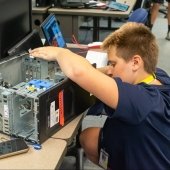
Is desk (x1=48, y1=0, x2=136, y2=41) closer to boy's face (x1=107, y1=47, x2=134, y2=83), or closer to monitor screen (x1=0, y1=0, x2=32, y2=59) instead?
monitor screen (x1=0, y1=0, x2=32, y2=59)

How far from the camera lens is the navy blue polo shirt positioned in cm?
120

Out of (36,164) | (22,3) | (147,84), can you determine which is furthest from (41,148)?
(22,3)

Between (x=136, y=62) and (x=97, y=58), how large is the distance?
0.67 m

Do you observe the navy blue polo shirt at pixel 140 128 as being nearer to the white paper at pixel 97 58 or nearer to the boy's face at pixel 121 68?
the boy's face at pixel 121 68

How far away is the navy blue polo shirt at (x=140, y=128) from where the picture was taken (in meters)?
1.20

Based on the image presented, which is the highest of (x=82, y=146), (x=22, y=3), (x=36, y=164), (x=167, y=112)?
(x=22, y=3)

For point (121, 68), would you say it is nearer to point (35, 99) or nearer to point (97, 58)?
point (35, 99)

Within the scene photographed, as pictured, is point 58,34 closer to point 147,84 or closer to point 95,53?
point 95,53

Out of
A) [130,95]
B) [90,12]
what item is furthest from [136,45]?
[90,12]

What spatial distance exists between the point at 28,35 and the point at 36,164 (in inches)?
35.3

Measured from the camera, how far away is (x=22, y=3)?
1.84 metres

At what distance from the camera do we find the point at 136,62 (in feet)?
4.60

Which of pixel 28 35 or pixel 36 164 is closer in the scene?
pixel 36 164

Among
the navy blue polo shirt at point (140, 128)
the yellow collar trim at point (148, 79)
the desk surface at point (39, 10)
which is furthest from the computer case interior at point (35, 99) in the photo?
the desk surface at point (39, 10)
